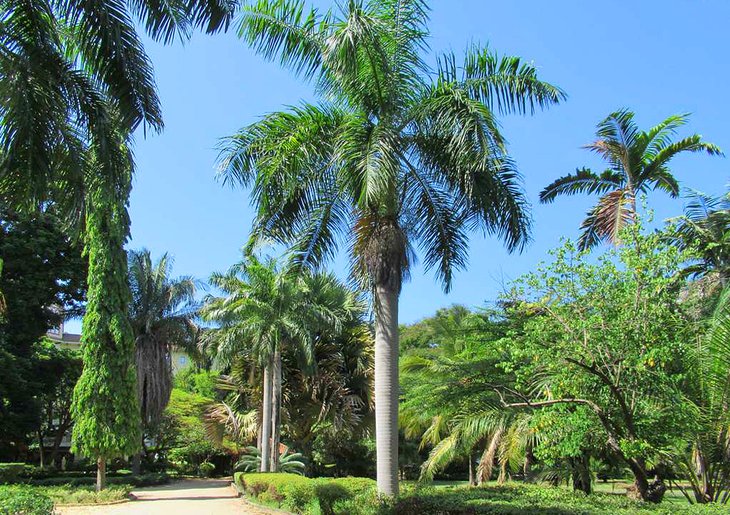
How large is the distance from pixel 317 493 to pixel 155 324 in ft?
64.3

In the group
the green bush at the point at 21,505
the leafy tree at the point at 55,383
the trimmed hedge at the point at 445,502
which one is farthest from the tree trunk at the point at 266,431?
the green bush at the point at 21,505

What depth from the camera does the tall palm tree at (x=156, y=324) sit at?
29.8 m

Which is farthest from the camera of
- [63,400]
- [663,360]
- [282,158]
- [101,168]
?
[63,400]

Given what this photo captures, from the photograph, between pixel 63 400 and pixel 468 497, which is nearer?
pixel 468 497

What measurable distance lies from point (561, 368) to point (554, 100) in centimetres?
528

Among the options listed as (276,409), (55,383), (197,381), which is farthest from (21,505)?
(197,381)

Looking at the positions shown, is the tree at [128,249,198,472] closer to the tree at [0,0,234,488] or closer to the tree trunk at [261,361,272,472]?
the tree trunk at [261,361,272,472]

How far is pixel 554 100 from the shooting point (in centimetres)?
1122

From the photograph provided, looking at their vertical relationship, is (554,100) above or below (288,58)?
below

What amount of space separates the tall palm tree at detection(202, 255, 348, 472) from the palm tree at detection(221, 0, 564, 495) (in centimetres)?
967

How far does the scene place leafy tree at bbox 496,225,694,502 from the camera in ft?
27.0


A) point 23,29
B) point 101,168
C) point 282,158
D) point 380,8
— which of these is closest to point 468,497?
point 282,158

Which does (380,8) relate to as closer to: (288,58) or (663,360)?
(288,58)

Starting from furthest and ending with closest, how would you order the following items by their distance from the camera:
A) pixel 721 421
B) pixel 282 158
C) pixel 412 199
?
1. pixel 412 199
2. pixel 282 158
3. pixel 721 421
